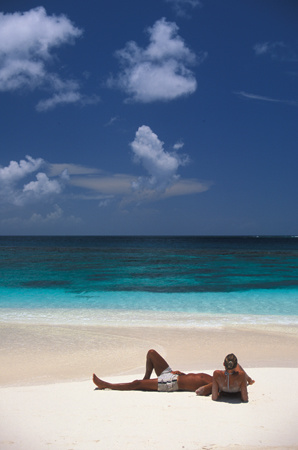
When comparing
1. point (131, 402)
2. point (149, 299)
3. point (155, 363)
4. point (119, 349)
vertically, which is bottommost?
point (149, 299)

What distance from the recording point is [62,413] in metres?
5.03

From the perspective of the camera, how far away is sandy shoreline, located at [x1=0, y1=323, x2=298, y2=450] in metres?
4.30

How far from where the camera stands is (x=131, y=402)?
17.7ft

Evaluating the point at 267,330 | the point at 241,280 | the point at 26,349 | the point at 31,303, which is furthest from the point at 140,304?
the point at 241,280

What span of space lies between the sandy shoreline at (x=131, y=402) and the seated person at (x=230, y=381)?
16 centimetres

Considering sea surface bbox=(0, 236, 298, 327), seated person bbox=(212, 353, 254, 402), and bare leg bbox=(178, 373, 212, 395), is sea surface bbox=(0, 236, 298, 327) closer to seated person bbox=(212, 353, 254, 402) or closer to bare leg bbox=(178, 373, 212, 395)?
bare leg bbox=(178, 373, 212, 395)

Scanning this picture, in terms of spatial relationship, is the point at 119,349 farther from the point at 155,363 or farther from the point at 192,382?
the point at 192,382

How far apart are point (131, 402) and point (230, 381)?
1387mm

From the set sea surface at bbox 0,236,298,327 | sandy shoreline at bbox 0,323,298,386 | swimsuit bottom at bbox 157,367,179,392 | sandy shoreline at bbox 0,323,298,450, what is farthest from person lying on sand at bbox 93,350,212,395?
sea surface at bbox 0,236,298,327

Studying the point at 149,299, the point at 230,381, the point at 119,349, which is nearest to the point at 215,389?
the point at 230,381

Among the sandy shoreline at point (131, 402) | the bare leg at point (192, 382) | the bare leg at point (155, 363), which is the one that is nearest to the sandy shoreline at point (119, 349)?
the sandy shoreline at point (131, 402)

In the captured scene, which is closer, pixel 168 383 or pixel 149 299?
pixel 168 383

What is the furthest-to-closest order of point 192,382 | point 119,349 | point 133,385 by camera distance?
1. point 119,349
2. point 133,385
3. point 192,382

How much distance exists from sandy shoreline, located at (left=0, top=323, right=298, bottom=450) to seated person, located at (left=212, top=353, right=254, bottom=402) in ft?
0.54
